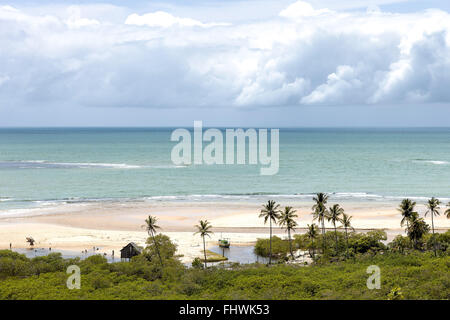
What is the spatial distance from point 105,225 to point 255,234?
80.7 ft

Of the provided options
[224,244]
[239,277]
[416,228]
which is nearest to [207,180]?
[224,244]

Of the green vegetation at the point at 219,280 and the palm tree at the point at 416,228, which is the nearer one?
the green vegetation at the point at 219,280

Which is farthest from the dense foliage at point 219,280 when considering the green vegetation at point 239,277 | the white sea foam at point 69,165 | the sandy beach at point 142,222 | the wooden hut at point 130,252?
the white sea foam at point 69,165

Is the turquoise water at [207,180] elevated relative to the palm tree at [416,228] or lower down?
elevated

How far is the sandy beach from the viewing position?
217 ft

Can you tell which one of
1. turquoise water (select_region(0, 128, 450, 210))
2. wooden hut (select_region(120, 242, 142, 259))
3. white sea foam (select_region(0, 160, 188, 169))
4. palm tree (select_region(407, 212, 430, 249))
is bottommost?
wooden hut (select_region(120, 242, 142, 259))

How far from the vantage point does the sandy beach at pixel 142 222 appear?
A: 217ft

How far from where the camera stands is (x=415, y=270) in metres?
42.6

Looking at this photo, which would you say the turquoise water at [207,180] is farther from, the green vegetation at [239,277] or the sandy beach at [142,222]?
the green vegetation at [239,277]

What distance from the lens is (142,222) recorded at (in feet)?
256

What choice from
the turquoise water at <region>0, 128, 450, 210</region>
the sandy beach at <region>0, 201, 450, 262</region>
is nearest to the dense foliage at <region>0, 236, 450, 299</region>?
the sandy beach at <region>0, 201, 450, 262</region>

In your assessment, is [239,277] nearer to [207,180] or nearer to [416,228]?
[416,228]

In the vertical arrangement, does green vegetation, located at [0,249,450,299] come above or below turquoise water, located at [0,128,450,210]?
below

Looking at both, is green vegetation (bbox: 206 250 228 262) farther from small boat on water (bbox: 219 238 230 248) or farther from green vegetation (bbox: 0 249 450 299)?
green vegetation (bbox: 0 249 450 299)
